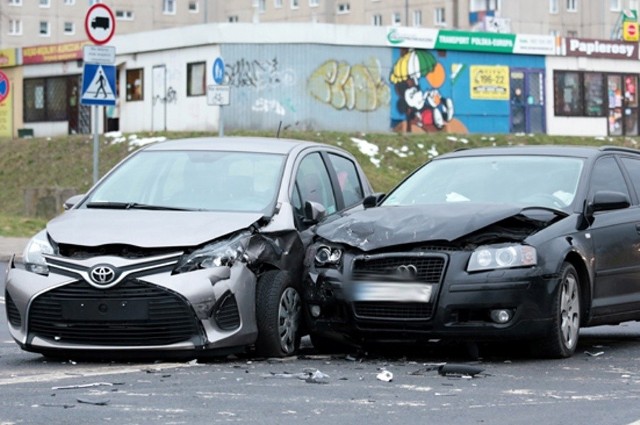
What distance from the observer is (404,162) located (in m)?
44.4

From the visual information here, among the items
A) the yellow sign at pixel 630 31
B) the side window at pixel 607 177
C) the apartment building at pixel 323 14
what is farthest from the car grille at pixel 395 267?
the apartment building at pixel 323 14

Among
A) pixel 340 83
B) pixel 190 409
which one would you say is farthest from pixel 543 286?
pixel 340 83

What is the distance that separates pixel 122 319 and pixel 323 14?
99.3 metres

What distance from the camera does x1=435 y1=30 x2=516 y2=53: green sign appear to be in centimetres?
5141

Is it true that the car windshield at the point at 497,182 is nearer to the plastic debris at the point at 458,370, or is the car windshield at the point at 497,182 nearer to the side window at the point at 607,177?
the side window at the point at 607,177

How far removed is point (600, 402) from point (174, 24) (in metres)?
109

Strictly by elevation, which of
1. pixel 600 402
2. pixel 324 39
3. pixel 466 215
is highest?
pixel 324 39

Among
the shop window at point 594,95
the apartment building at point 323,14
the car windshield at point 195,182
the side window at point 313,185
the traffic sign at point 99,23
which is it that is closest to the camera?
the car windshield at point 195,182

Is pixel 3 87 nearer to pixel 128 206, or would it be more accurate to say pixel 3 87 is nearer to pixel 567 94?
pixel 128 206

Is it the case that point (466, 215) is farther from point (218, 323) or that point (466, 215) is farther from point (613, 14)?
point (613, 14)

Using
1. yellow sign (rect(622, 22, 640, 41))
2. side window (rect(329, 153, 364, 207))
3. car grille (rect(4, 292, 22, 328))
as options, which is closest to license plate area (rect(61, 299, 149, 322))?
car grille (rect(4, 292, 22, 328))

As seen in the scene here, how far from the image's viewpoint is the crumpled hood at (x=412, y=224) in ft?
31.0

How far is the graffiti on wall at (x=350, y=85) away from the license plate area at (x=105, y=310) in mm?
40030

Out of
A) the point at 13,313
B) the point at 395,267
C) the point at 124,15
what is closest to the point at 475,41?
the point at 395,267
